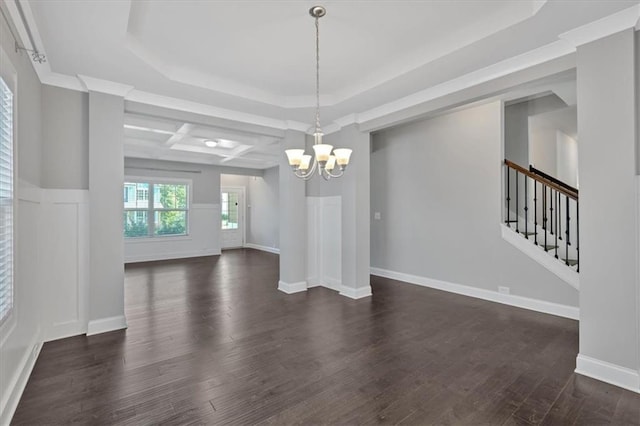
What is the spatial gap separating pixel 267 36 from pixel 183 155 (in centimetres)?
591

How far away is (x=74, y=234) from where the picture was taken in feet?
10.9

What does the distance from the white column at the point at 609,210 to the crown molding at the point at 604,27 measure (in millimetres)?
27

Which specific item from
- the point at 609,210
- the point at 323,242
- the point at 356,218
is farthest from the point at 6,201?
the point at 609,210

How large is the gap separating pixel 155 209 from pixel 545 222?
845 cm

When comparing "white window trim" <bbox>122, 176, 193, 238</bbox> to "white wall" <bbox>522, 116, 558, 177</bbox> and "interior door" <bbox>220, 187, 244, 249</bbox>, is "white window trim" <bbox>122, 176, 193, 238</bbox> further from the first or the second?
"white wall" <bbox>522, 116, 558, 177</bbox>

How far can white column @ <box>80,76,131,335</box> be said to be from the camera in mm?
3357

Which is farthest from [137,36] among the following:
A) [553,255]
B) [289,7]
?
[553,255]

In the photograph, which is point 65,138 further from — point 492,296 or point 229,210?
point 229,210

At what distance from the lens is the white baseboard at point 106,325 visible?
3320 millimetres

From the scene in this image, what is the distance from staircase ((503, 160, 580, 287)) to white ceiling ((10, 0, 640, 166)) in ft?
6.11

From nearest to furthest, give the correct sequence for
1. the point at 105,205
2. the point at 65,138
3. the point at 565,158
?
1. the point at 65,138
2. the point at 105,205
3. the point at 565,158

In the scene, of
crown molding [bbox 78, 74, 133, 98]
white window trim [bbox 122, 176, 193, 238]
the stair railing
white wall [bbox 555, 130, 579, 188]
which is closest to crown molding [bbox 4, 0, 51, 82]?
crown molding [bbox 78, 74, 133, 98]

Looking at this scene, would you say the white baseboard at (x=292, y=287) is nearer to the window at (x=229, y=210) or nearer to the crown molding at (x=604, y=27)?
the crown molding at (x=604, y=27)

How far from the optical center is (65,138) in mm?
3309
